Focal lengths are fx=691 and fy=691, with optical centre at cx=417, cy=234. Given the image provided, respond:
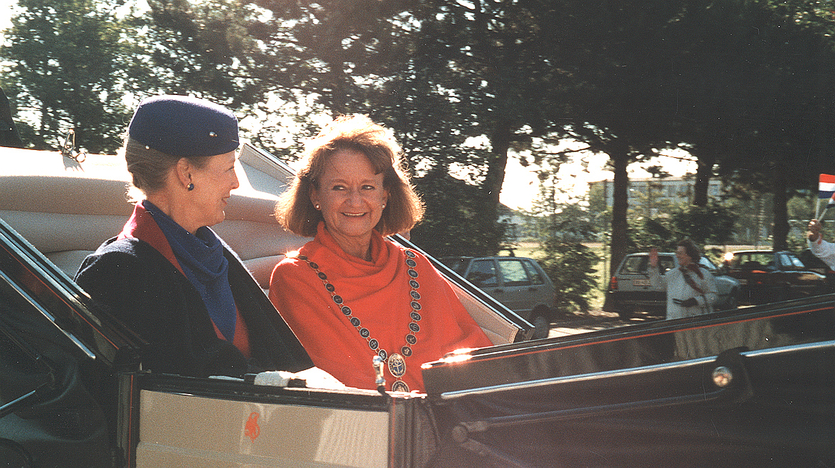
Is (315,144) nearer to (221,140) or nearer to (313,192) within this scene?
(313,192)

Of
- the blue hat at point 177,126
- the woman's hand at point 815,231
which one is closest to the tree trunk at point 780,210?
the woman's hand at point 815,231

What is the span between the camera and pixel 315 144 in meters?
2.39

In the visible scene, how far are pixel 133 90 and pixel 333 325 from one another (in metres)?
11.8

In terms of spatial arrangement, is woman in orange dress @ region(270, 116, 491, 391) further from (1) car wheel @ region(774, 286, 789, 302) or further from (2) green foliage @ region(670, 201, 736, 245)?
(2) green foliage @ region(670, 201, 736, 245)

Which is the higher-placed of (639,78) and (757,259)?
(639,78)

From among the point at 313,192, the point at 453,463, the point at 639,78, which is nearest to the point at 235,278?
the point at 313,192

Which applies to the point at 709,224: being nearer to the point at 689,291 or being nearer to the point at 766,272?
the point at 766,272

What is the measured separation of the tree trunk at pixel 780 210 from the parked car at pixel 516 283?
4.26 meters

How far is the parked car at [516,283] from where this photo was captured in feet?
33.4

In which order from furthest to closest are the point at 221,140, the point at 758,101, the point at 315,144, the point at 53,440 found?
1. the point at 758,101
2. the point at 315,144
3. the point at 221,140
4. the point at 53,440

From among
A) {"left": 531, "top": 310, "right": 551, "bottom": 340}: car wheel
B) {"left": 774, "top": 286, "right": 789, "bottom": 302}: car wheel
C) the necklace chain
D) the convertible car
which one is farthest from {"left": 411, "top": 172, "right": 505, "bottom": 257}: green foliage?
the convertible car

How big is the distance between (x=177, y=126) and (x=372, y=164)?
0.83 metres

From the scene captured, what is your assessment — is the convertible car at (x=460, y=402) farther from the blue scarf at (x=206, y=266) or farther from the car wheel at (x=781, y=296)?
the blue scarf at (x=206, y=266)

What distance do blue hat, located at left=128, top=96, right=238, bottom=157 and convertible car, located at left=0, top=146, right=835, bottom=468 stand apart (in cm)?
38
